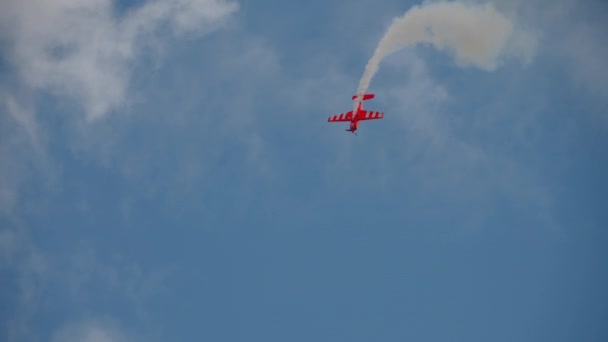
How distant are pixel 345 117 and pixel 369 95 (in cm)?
391

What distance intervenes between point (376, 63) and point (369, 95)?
150 inches

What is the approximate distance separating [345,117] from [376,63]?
7520mm

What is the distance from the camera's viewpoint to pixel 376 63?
108 meters

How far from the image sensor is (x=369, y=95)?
111000 millimetres

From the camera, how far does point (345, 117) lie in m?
114
